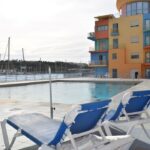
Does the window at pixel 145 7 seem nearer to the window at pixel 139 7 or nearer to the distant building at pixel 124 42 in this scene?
the distant building at pixel 124 42

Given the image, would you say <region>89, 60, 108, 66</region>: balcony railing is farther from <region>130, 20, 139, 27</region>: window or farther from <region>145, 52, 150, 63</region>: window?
<region>130, 20, 139, 27</region>: window

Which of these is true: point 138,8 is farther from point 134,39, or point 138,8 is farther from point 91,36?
point 91,36

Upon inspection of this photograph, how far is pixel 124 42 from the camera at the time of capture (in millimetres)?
36406

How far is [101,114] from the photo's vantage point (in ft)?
10.1

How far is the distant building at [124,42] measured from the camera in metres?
34.8

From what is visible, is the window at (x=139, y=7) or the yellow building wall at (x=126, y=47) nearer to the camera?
the yellow building wall at (x=126, y=47)

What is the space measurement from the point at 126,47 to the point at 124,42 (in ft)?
2.29

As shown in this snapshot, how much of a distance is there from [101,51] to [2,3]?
94.9 ft

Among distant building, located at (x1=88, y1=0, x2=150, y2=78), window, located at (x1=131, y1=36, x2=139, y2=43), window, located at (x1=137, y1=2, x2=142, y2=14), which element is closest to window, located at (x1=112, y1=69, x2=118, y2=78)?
distant building, located at (x1=88, y1=0, x2=150, y2=78)

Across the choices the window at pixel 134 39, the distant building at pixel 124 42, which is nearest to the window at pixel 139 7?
the distant building at pixel 124 42

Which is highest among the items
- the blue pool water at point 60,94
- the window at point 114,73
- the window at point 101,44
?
the window at point 101,44

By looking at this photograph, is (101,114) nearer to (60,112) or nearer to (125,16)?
(60,112)

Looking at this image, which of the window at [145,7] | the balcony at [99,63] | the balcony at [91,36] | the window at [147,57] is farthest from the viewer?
the balcony at [91,36]

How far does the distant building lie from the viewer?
34812mm
